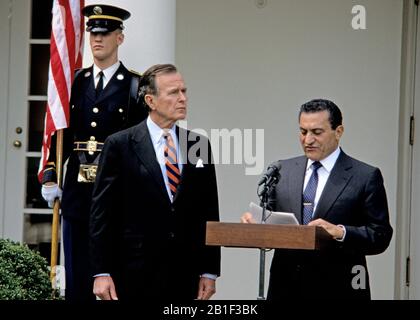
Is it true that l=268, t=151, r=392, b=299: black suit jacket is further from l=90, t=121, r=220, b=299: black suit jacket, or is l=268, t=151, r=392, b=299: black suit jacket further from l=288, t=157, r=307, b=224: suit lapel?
l=90, t=121, r=220, b=299: black suit jacket

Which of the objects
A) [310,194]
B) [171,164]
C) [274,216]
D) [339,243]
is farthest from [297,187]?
[171,164]

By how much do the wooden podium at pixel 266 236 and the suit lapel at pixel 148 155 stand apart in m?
0.68

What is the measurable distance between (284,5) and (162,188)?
3.48 m

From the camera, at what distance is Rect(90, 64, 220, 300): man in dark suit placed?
623 centimetres

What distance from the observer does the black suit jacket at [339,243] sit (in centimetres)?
601

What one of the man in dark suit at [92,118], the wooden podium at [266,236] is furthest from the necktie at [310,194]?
the man in dark suit at [92,118]

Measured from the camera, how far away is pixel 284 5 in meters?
9.38

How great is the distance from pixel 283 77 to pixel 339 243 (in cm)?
355

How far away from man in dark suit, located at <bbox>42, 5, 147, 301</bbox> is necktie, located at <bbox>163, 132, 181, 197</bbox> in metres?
0.65

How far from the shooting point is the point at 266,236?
5512mm

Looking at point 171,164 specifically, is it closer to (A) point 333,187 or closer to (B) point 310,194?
(B) point 310,194

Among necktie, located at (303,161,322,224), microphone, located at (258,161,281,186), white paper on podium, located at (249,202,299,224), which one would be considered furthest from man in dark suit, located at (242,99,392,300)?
white paper on podium, located at (249,202,299,224)

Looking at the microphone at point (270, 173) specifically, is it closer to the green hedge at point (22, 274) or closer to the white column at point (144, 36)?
the white column at point (144, 36)
